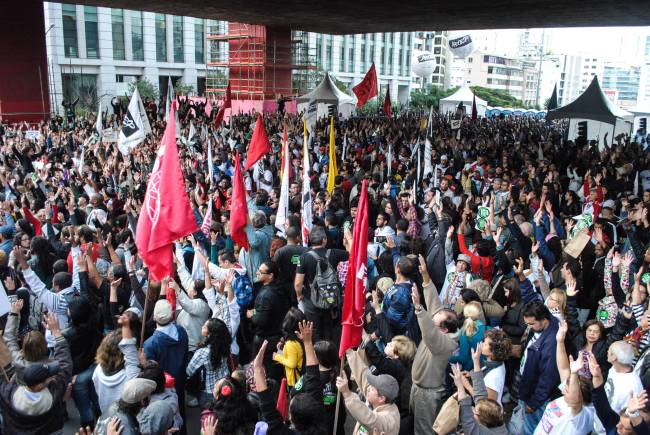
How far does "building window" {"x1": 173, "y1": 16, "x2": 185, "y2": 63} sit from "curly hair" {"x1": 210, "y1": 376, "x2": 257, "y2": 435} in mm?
57228

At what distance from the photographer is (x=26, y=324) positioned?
511 cm

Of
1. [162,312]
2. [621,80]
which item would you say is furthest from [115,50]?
[621,80]

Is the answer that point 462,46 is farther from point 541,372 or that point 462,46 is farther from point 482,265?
point 541,372

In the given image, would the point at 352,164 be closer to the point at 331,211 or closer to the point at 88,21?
the point at 331,211

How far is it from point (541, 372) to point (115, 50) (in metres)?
54.7

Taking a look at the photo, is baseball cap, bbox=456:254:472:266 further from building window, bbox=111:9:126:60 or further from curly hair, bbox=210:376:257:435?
building window, bbox=111:9:126:60

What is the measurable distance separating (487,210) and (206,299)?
15.1 ft

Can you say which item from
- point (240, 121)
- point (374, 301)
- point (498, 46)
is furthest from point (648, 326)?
point (498, 46)

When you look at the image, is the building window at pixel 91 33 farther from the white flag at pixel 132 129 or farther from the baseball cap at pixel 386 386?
the baseball cap at pixel 386 386

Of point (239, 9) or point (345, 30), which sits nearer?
point (239, 9)

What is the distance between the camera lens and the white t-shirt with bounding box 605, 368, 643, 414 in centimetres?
356

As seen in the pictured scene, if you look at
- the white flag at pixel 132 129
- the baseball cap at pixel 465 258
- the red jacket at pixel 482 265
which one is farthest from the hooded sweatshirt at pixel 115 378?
the white flag at pixel 132 129

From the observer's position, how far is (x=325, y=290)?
5.28m

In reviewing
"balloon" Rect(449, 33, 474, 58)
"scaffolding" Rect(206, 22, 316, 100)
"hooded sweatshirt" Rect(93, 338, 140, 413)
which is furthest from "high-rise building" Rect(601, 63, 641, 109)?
"hooded sweatshirt" Rect(93, 338, 140, 413)
